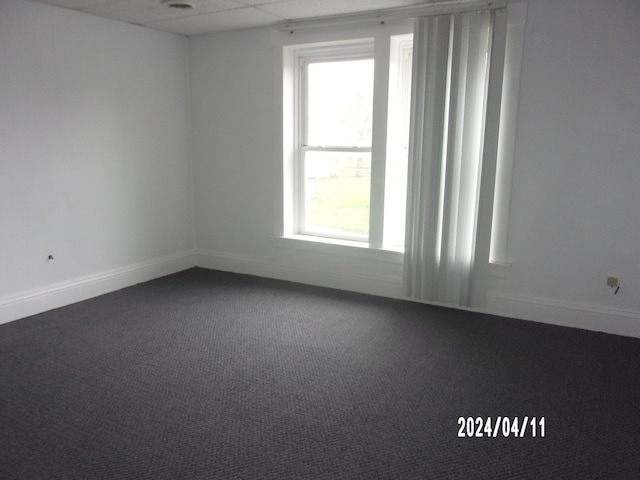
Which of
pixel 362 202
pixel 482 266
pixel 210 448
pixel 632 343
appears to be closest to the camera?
pixel 210 448

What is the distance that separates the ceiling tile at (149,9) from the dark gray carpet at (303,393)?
2.34 m

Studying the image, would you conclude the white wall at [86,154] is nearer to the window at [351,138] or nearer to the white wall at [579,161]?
the window at [351,138]

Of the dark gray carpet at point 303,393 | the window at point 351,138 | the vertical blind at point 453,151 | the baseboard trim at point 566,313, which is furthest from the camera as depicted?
the window at point 351,138

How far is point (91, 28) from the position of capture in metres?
4.04

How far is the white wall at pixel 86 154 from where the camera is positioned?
11.8 feet

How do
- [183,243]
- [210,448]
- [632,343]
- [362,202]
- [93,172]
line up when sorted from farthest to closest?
[183,243] → [362,202] → [93,172] → [632,343] → [210,448]

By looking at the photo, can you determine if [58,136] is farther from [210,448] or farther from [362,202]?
[210,448]

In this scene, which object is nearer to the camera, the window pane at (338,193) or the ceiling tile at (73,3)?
the ceiling tile at (73,3)

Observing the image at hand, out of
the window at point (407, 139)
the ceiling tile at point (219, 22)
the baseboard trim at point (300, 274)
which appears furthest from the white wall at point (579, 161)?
the ceiling tile at point (219, 22)

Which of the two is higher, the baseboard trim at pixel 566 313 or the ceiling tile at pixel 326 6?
the ceiling tile at pixel 326 6

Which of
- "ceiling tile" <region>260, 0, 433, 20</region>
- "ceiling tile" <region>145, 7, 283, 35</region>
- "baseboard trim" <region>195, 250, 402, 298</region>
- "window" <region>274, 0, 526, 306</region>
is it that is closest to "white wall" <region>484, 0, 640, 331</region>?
"window" <region>274, 0, 526, 306</region>

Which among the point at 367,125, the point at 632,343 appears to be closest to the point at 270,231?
the point at 367,125

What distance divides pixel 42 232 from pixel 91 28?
5.63ft

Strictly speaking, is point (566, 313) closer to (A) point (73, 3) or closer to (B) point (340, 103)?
(B) point (340, 103)
